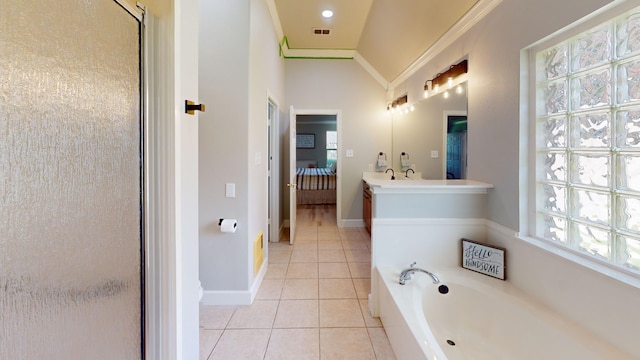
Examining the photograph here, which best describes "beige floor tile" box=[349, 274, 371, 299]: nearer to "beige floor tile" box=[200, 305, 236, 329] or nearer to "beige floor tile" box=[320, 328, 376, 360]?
"beige floor tile" box=[320, 328, 376, 360]

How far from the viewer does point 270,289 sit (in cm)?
276

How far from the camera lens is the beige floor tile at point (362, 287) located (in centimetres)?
263

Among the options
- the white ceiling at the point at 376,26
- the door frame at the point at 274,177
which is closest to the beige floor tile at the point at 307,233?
the door frame at the point at 274,177

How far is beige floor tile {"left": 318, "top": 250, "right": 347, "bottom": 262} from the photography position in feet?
11.4

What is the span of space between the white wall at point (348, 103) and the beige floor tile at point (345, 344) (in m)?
3.00

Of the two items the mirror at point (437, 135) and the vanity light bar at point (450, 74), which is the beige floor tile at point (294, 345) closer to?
the mirror at point (437, 135)

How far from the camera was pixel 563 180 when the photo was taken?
165 centimetres

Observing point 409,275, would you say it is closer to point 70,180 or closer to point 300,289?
point 300,289

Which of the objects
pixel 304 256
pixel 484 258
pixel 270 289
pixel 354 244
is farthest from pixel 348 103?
pixel 484 258

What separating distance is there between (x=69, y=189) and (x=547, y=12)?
7.53ft

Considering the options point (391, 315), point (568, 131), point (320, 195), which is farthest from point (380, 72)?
point (391, 315)

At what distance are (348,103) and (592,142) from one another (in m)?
3.78

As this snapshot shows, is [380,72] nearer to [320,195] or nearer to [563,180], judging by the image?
[320,195]

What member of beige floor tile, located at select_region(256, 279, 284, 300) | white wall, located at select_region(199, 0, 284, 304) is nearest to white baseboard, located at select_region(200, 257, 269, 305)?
white wall, located at select_region(199, 0, 284, 304)
